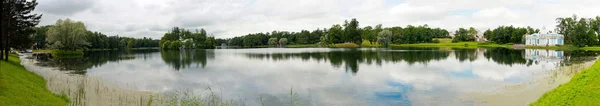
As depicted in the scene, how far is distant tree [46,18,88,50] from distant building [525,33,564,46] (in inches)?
4345

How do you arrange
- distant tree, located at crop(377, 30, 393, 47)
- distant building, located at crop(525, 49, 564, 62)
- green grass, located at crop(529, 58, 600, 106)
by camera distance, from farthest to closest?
distant tree, located at crop(377, 30, 393, 47)
distant building, located at crop(525, 49, 564, 62)
green grass, located at crop(529, 58, 600, 106)

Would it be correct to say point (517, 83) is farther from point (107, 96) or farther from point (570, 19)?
point (570, 19)

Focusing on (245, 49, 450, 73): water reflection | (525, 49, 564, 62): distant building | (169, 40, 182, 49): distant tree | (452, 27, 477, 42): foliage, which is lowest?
(525, 49, 564, 62): distant building

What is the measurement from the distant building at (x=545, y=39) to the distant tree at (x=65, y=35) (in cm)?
11037

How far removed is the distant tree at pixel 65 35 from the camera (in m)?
62.5

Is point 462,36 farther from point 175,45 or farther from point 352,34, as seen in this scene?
point 175,45

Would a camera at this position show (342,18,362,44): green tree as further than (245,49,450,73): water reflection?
Yes

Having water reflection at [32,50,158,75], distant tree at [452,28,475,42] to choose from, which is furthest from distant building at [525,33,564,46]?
water reflection at [32,50,158,75]

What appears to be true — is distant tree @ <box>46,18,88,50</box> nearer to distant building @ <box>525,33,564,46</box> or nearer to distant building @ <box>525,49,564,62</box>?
distant building @ <box>525,49,564,62</box>

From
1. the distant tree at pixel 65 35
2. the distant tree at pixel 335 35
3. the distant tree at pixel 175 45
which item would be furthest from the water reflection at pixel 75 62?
the distant tree at pixel 335 35

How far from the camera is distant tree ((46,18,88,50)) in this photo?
6253 centimetres

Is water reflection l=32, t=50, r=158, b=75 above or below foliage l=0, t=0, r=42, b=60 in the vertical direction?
below

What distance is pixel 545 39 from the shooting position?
97.0 m

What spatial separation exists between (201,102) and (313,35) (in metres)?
159
